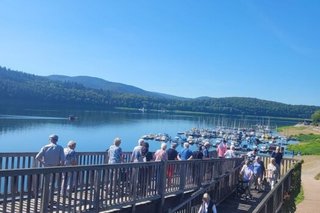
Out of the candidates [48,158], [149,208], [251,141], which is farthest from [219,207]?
[251,141]

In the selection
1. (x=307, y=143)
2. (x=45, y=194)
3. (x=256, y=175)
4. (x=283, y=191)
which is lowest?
(x=307, y=143)

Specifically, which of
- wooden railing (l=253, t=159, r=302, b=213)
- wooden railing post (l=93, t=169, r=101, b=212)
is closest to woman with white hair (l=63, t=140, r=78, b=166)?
wooden railing post (l=93, t=169, r=101, b=212)

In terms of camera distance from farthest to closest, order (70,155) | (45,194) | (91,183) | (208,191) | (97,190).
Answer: (208,191)
(70,155)
(97,190)
(91,183)
(45,194)

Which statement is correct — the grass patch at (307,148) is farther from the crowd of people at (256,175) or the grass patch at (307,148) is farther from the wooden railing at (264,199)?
the wooden railing at (264,199)

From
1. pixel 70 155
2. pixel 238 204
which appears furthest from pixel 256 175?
pixel 70 155

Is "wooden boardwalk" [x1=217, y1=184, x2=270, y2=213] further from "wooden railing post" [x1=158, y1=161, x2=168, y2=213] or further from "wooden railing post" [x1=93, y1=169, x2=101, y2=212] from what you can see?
"wooden railing post" [x1=93, y1=169, x2=101, y2=212]

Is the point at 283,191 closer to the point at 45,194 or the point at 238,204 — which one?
the point at 238,204

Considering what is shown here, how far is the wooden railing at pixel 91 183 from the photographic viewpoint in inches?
312

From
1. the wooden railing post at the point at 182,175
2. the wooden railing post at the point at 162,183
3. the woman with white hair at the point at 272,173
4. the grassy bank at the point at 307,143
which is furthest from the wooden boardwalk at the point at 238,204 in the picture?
the grassy bank at the point at 307,143

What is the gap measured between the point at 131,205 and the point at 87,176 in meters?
1.96

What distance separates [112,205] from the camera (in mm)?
9969

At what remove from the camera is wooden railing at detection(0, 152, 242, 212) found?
7918 millimetres

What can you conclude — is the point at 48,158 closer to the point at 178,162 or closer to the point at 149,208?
the point at 149,208

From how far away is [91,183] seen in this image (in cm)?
927
